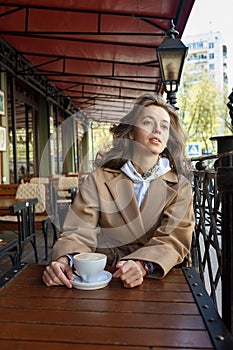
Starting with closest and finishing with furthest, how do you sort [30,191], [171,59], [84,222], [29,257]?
[84,222] → [171,59] → [29,257] → [30,191]

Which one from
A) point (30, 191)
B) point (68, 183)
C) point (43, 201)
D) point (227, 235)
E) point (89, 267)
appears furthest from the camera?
point (68, 183)

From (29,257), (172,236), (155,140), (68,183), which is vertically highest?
(155,140)

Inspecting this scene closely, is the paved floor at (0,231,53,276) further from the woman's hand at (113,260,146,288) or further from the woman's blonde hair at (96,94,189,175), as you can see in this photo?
the woman's hand at (113,260,146,288)

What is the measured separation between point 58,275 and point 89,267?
10 centimetres

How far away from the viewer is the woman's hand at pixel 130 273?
1.06 metres

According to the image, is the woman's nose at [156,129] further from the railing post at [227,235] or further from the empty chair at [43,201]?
the empty chair at [43,201]

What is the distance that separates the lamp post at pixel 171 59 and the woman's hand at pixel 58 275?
10.1 feet

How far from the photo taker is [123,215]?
1.38 meters

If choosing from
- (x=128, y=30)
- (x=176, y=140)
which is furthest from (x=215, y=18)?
(x=176, y=140)

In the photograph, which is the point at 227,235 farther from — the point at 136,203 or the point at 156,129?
the point at 156,129

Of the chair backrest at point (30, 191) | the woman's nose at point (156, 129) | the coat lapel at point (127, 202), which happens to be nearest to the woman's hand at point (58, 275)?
the coat lapel at point (127, 202)

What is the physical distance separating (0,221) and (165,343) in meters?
3.66

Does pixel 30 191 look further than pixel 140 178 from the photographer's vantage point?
Yes

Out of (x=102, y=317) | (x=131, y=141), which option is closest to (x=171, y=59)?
(x=131, y=141)
